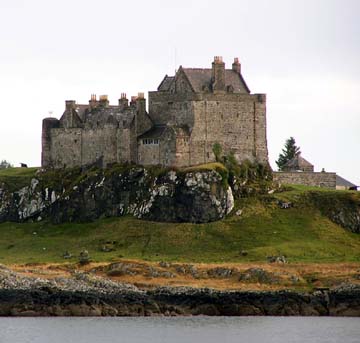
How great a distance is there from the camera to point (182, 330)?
128 metres

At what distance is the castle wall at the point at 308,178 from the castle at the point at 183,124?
196 inches

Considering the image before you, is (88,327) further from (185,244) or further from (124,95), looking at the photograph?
(124,95)

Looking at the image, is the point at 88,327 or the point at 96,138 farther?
the point at 96,138

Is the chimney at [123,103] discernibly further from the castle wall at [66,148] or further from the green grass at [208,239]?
the green grass at [208,239]

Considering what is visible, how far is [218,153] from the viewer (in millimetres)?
168750

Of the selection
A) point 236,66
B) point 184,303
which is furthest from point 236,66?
point 184,303

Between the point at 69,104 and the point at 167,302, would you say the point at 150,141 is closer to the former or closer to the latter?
the point at 69,104

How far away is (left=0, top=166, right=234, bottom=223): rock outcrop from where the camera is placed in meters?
163

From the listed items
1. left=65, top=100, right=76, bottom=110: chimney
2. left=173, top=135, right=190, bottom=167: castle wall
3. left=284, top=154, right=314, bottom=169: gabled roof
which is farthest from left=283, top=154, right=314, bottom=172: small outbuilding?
left=65, top=100, right=76, bottom=110: chimney

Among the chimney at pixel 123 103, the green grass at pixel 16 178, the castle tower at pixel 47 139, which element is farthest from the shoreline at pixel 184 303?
the castle tower at pixel 47 139

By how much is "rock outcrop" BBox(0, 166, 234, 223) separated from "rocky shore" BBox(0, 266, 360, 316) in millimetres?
26711

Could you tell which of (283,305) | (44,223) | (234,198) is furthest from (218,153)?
(283,305)

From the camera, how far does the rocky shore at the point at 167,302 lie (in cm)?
13288

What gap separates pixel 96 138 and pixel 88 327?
151 ft
